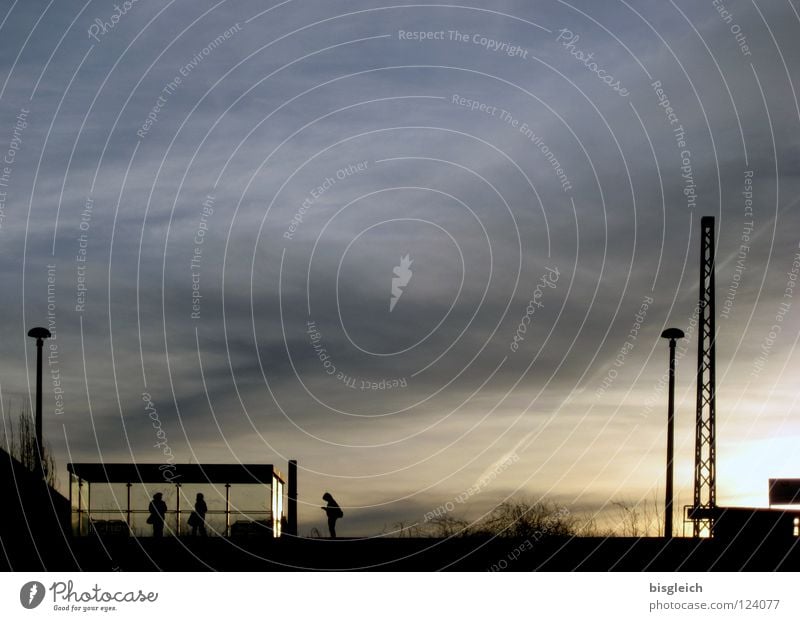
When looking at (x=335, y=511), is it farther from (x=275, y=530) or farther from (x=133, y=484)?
(x=133, y=484)

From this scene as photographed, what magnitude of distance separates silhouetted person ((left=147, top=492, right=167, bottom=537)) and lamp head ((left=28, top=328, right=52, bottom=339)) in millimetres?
9755

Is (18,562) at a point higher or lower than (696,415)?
A: lower

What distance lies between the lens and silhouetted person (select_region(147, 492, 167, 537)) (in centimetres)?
4000

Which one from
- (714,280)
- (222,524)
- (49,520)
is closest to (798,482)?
(714,280)

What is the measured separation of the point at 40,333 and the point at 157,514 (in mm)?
12660

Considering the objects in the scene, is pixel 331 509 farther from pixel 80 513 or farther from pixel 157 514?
pixel 80 513

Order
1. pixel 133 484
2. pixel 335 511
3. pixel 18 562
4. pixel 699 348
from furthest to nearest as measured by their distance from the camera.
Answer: pixel 133 484
pixel 699 348
pixel 335 511
pixel 18 562

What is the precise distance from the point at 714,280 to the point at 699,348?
2.87 m

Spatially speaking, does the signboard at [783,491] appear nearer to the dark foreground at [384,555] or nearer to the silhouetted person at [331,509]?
the dark foreground at [384,555]

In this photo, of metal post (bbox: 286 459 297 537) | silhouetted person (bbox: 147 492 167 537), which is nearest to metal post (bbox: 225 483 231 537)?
silhouetted person (bbox: 147 492 167 537)

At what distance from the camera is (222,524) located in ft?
143

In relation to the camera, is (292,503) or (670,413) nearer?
(670,413)

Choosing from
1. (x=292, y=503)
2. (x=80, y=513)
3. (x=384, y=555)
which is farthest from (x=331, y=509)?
(x=292, y=503)

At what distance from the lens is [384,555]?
3569 cm
